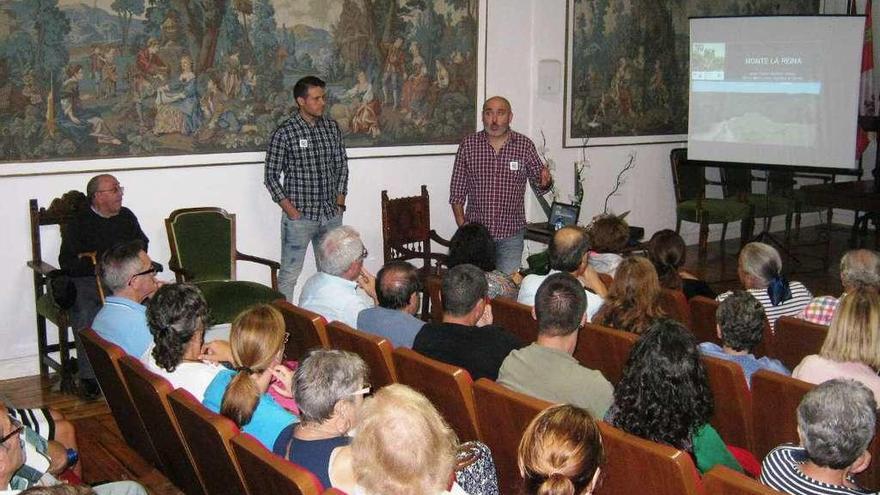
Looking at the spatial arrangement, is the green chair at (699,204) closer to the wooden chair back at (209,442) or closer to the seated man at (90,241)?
the seated man at (90,241)

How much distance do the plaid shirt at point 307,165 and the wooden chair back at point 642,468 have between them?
4.15 metres

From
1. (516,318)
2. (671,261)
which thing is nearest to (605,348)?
(516,318)

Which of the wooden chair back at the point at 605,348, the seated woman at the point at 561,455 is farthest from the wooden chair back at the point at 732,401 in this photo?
the seated woman at the point at 561,455

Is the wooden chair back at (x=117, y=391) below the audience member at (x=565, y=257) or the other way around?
below

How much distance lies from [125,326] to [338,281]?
3.46ft

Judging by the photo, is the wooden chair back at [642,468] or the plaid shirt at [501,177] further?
the plaid shirt at [501,177]

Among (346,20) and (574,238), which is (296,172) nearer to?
(346,20)

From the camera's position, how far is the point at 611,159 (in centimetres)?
930

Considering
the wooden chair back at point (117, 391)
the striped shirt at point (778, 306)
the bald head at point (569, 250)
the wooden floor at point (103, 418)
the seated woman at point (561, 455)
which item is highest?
the bald head at point (569, 250)

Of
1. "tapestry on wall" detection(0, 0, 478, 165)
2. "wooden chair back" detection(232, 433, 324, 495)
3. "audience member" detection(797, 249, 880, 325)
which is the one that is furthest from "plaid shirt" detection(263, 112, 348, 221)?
"wooden chair back" detection(232, 433, 324, 495)

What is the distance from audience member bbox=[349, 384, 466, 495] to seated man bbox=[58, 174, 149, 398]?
3712 millimetres

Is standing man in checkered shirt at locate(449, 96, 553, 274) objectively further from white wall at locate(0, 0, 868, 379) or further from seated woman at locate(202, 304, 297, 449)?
seated woman at locate(202, 304, 297, 449)

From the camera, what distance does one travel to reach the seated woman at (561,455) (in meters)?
2.28

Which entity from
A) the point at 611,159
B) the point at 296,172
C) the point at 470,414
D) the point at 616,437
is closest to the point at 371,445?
the point at 616,437
